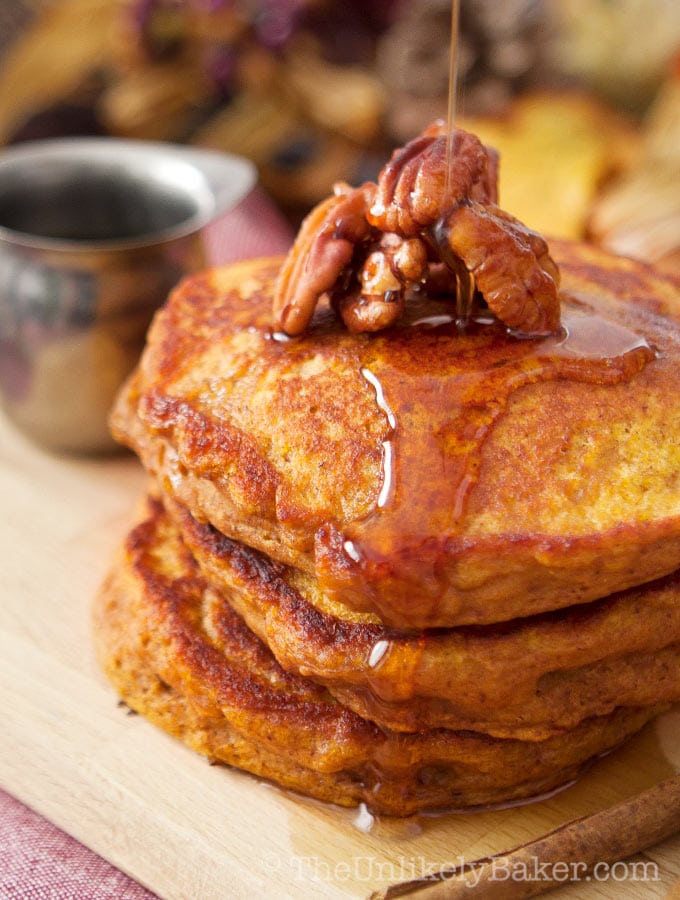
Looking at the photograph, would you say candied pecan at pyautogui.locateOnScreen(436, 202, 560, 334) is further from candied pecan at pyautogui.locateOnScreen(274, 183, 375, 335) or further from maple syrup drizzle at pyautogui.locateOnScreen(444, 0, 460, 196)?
candied pecan at pyautogui.locateOnScreen(274, 183, 375, 335)

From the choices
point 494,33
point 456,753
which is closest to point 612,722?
point 456,753

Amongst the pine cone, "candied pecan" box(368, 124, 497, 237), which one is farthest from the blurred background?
"candied pecan" box(368, 124, 497, 237)

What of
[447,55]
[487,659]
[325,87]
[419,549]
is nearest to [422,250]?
[419,549]

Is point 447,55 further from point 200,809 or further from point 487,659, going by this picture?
point 200,809

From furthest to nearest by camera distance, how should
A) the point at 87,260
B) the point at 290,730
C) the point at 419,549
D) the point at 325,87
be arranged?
the point at 325,87, the point at 87,260, the point at 290,730, the point at 419,549

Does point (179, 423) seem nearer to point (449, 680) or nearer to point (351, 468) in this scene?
point (351, 468)

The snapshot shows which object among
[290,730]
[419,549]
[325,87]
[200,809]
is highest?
[419,549]
